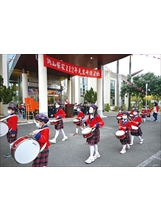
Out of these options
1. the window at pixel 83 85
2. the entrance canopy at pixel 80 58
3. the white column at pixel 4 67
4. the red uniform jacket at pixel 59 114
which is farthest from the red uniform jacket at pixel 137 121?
the window at pixel 83 85

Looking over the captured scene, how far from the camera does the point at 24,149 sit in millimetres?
1915

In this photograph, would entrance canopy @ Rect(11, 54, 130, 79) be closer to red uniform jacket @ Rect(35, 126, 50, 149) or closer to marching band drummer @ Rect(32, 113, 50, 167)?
marching band drummer @ Rect(32, 113, 50, 167)

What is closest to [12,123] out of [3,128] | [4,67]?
[3,128]

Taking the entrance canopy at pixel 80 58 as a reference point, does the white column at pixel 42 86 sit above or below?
below

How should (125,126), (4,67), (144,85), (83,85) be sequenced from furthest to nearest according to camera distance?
(83,85)
(144,85)
(4,67)
(125,126)

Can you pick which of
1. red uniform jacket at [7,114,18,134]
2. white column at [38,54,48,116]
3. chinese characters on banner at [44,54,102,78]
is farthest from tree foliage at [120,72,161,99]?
red uniform jacket at [7,114,18,134]

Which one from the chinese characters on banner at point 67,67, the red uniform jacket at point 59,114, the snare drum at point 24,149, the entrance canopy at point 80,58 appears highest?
the entrance canopy at point 80,58

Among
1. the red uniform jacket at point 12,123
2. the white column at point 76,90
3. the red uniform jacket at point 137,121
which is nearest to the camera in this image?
the red uniform jacket at point 12,123

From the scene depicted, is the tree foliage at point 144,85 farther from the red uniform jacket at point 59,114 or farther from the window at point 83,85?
the red uniform jacket at point 59,114

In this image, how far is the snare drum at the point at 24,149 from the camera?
74.2 inches

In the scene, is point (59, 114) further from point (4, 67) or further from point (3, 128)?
point (4, 67)

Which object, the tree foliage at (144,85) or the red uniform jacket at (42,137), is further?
the tree foliage at (144,85)

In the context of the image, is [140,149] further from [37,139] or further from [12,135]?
[12,135]

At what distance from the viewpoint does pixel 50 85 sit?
14.7 m
